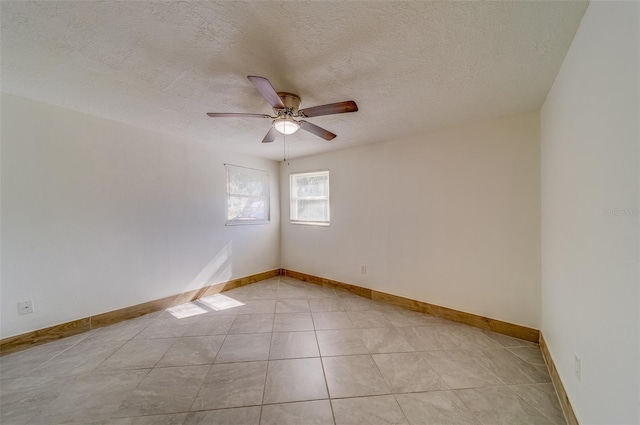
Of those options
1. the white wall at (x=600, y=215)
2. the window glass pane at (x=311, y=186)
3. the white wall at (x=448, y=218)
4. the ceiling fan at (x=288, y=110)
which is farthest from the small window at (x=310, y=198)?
the white wall at (x=600, y=215)

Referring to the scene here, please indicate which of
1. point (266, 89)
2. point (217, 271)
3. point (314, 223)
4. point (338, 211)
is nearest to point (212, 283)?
Result: point (217, 271)

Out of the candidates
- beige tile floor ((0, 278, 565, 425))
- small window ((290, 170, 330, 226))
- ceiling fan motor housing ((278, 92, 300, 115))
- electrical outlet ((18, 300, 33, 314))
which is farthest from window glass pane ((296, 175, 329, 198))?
electrical outlet ((18, 300, 33, 314))

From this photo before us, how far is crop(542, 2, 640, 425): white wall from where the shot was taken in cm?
83

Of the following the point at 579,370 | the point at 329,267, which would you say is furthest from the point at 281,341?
the point at 579,370

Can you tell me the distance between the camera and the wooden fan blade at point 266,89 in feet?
4.40

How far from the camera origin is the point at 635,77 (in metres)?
0.81

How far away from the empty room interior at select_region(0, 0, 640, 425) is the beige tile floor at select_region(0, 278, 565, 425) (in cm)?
2

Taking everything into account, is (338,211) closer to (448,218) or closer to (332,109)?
(448,218)

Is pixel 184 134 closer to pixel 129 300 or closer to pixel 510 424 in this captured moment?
pixel 129 300

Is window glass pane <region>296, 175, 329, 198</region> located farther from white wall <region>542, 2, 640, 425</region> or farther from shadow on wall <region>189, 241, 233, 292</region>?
white wall <region>542, 2, 640, 425</region>

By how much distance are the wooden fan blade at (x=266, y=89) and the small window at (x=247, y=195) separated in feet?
7.40

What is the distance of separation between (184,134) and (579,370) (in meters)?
4.03

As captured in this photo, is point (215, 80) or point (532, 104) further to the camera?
point (532, 104)

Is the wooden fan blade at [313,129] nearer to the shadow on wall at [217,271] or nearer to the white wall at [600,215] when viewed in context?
the white wall at [600,215]
